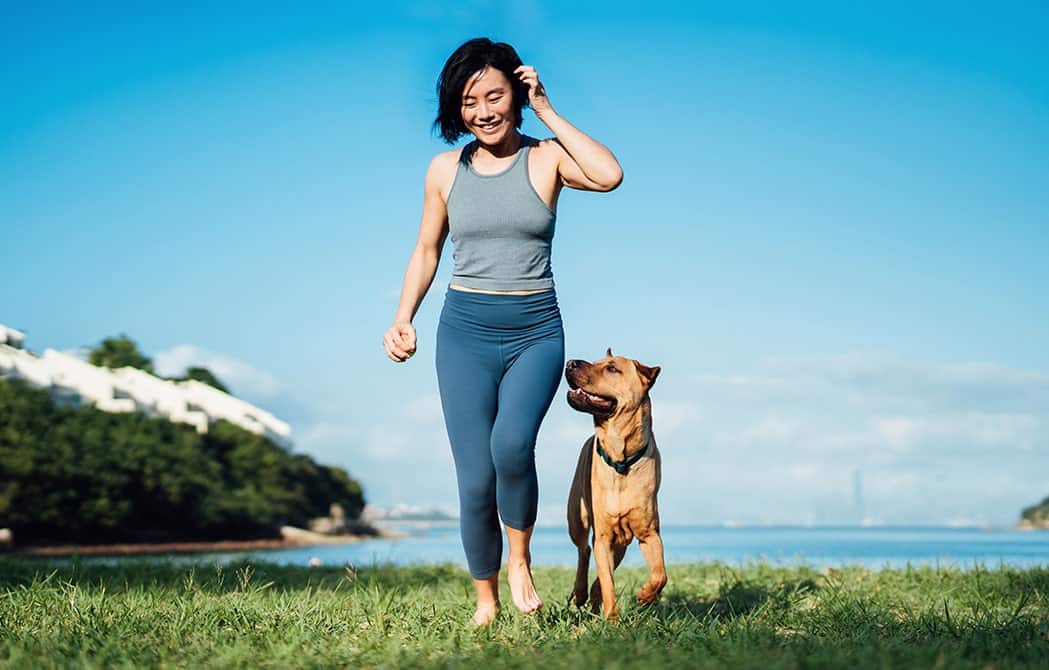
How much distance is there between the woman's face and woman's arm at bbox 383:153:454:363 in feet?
1.04

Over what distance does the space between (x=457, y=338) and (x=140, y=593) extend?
2.52 meters

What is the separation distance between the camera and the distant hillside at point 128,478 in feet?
135

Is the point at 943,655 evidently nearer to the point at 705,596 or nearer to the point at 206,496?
the point at 705,596

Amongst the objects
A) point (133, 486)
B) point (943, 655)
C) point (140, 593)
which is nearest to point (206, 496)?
point (133, 486)

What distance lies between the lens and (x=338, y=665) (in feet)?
11.6

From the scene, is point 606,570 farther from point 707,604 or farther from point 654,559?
point 707,604

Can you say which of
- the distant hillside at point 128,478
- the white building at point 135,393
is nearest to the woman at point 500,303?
the white building at point 135,393

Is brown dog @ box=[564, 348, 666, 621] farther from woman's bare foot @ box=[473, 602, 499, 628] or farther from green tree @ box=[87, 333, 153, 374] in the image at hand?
green tree @ box=[87, 333, 153, 374]

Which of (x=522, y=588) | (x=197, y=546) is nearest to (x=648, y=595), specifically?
(x=522, y=588)

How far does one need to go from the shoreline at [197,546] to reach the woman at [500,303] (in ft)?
93.9

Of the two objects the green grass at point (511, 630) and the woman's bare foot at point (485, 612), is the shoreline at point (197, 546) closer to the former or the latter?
the green grass at point (511, 630)

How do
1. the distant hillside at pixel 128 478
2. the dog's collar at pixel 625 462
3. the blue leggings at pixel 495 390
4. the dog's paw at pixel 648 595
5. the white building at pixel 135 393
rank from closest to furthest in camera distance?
the blue leggings at pixel 495 390
the dog's collar at pixel 625 462
the dog's paw at pixel 648 595
the distant hillside at pixel 128 478
the white building at pixel 135 393

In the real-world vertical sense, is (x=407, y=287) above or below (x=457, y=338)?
above

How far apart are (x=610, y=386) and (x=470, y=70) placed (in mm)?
1612
